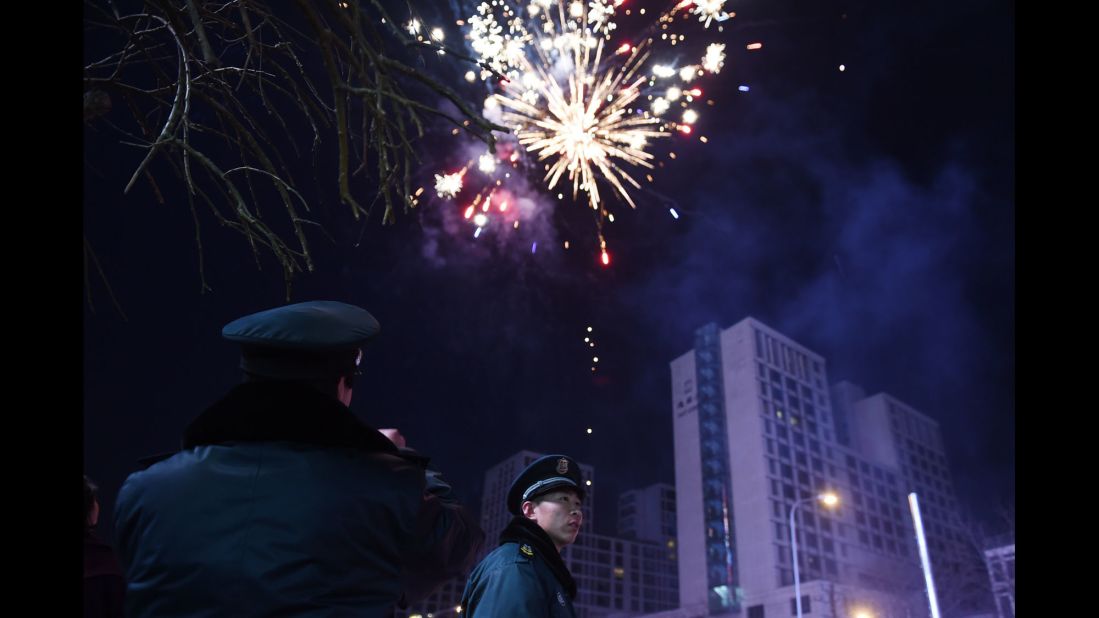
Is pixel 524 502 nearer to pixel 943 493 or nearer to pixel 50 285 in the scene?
pixel 50 285

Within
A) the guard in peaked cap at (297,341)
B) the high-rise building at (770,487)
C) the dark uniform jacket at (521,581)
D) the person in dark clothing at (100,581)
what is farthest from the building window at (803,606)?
the guard in peaked cap at (297,341)

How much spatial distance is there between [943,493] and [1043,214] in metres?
109

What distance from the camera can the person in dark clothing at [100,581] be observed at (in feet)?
10.5

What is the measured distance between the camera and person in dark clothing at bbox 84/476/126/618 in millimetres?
3197

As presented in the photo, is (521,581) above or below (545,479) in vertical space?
below

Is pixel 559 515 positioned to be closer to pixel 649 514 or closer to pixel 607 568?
pixel 607 568

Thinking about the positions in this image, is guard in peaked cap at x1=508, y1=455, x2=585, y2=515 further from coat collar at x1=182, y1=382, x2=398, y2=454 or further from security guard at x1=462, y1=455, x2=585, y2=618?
coat collar at x1=182, y1=382, x2=398, y2=454

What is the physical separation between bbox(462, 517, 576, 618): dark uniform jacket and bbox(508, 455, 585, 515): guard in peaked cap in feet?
1.32

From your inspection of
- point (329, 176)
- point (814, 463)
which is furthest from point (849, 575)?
point (329, 176)

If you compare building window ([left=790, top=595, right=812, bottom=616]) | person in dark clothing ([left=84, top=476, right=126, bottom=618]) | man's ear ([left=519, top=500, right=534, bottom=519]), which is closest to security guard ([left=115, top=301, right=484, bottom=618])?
person in dark clothing ([left=84, top=476, right=126, bottom=618])

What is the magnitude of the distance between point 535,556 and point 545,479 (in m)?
0.70

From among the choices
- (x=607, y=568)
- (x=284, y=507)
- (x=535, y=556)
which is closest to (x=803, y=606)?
(x=607, y=568)

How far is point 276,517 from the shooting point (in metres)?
1.83

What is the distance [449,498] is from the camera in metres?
2.23
